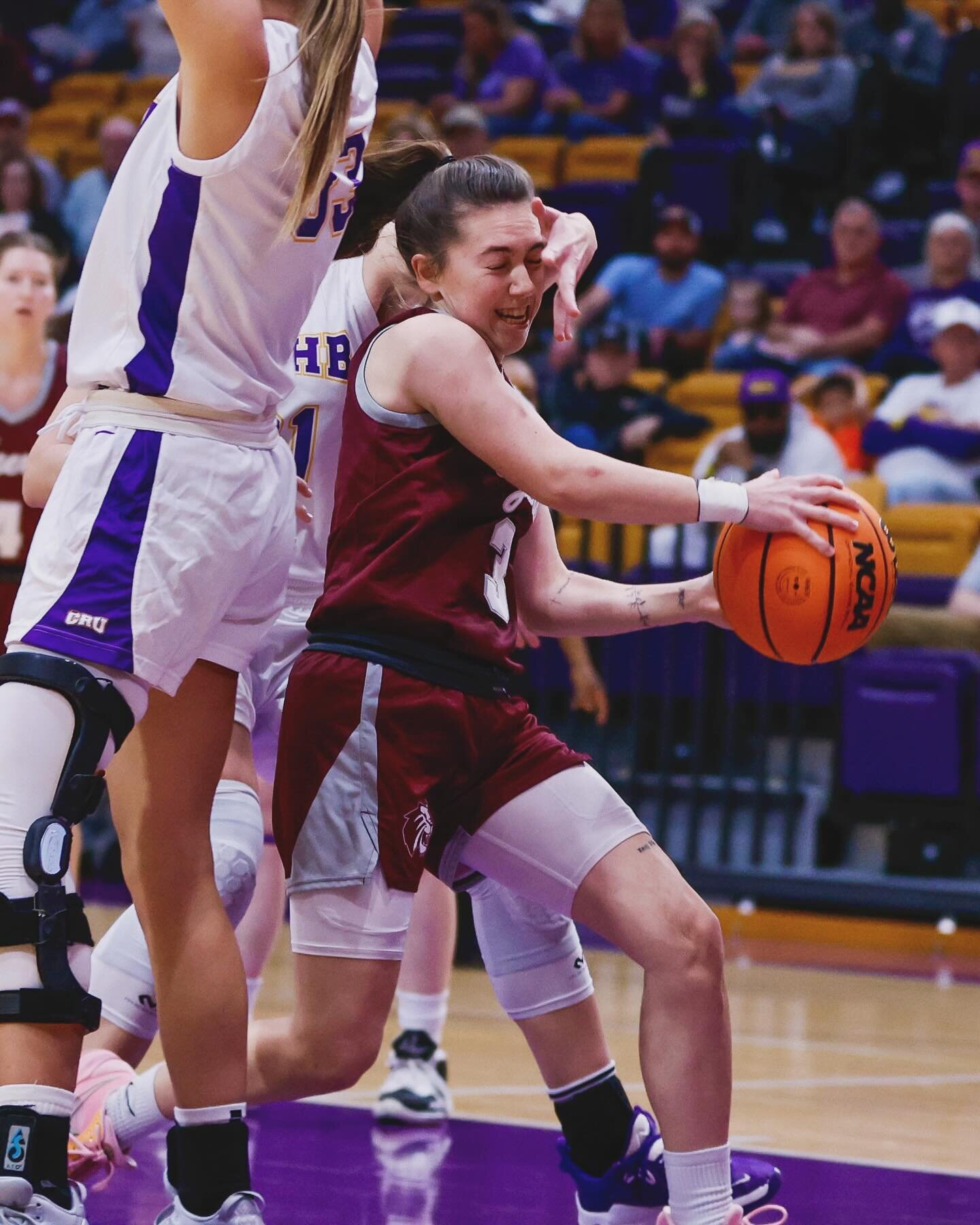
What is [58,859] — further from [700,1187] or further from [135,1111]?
[700,1187]

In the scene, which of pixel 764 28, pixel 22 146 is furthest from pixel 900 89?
pixel 22 146

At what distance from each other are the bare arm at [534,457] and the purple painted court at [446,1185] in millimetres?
1314

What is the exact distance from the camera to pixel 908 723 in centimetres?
753

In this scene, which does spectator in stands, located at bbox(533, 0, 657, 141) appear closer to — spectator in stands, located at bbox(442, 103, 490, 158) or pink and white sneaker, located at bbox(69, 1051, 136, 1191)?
spectator in stands, located at bbox(442, 103, 490, 158)

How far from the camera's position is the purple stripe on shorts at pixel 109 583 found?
8.59 ft

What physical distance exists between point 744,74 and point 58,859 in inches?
436

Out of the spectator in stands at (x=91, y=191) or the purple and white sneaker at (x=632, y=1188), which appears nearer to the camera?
the purple and white sneaker at (x=632, y=1188)

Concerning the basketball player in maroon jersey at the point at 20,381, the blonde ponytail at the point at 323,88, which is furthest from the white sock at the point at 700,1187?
the basketball player in maroon jersey at the point at 20,381

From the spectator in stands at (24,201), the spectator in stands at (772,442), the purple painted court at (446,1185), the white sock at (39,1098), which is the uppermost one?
the spectator in stands at (24,201)

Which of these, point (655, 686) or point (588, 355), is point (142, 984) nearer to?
point (655, 686)

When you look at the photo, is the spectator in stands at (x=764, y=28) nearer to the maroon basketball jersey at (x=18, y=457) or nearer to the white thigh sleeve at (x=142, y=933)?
the maroon basketball jersey at (x=18, y=457)

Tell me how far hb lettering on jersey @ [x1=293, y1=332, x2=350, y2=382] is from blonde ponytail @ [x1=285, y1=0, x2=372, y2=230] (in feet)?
3.23

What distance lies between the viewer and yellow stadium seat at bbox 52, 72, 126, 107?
14.9m

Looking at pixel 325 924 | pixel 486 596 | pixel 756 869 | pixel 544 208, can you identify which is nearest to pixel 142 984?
pixel 325 924
